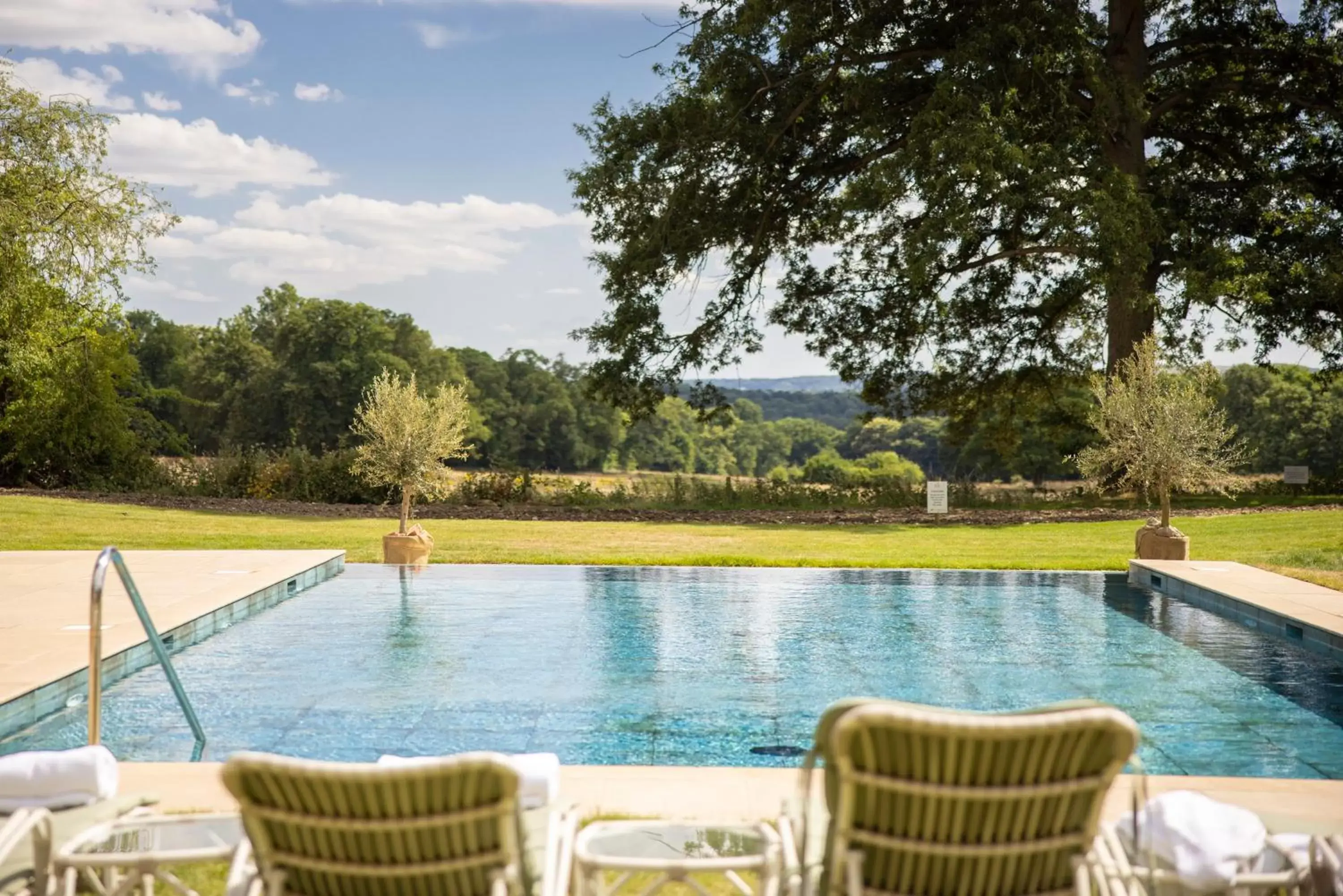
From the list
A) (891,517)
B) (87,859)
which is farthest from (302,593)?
(891,517)

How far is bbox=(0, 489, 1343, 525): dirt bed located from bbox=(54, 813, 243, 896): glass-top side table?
16381mm

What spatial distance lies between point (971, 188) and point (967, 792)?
16785 mm

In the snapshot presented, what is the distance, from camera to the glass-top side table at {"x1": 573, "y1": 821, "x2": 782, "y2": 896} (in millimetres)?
2572

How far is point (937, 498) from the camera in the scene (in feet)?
64.2

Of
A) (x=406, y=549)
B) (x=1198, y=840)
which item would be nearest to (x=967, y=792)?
(x=1198, y=840)

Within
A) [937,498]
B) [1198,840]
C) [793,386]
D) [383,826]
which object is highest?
[793,386]

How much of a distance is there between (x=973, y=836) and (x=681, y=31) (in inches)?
778

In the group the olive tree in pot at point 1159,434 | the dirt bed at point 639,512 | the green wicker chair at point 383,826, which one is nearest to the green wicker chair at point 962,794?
the green wicker chair at point 383,826

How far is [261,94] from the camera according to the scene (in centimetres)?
4356

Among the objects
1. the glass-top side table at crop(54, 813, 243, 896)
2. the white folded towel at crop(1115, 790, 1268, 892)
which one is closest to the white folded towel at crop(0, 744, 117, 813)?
the glass-top side table at crop(54, 813, 243, 896)

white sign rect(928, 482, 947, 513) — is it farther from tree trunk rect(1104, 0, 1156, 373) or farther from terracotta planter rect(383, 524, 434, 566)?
terracotta planter rect(383, 524, 434, 566)

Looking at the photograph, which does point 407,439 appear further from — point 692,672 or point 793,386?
point 793,386

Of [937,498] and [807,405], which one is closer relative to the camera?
[937,498]

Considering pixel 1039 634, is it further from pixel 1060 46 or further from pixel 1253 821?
pixel 1060 46
